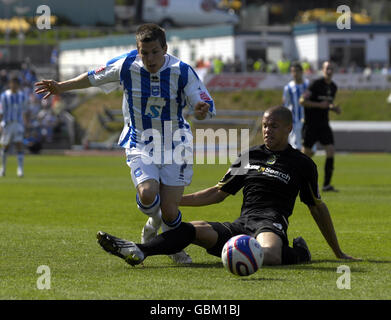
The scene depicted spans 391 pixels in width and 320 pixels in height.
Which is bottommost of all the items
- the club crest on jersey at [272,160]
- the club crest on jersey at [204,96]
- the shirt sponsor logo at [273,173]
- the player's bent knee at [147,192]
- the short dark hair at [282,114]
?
the player's bent knee at [147,192]

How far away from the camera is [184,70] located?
8.05 meters

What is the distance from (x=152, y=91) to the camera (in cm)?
806

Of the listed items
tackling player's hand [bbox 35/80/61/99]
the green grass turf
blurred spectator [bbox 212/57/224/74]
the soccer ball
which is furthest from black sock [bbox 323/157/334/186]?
blurred spectator [bbox 212/57/224/74]

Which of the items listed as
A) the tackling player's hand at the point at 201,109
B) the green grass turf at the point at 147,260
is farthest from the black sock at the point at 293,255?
the tackling player's hand at the point at 201,109

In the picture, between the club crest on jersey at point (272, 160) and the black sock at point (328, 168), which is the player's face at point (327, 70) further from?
the club crest on jersey at point (272, 160)

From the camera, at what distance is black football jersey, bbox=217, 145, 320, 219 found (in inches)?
314

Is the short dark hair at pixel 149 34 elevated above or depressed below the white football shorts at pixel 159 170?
above

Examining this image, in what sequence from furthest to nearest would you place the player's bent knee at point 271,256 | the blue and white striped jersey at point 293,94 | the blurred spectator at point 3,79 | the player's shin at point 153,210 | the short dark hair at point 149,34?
the blurred spectator at point 3,79 → the blue and white striped jersey at point 293,94 → the player's shin at point 153,210 → the short dark hair at point 149,34 → the player's bent knee at point 271,256

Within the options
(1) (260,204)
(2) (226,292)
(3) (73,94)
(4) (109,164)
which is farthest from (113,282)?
(3) (73,94)

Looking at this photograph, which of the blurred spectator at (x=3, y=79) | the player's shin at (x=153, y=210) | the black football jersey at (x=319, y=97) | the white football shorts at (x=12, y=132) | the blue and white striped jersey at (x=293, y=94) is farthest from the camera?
the blurred spectator at (x=3, y=79)

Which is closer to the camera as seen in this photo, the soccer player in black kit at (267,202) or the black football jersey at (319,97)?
the soccer player in black kit at (267,202)

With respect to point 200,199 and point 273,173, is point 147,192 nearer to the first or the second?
point 200,199

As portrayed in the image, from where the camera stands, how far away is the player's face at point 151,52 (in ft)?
25.4
